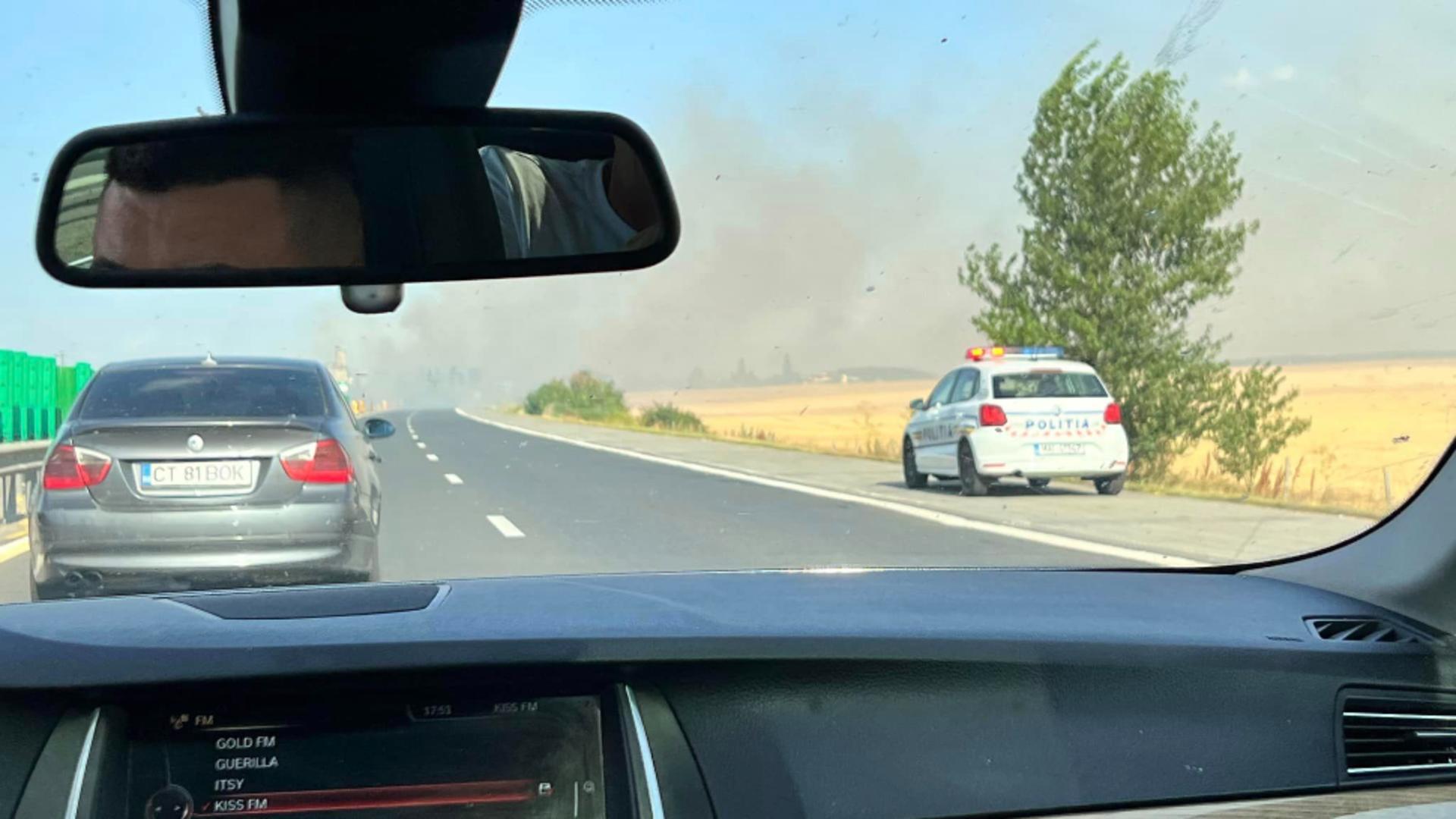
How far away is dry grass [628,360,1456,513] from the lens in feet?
11.5

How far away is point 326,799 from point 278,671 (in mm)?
278

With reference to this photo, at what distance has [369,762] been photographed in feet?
9.43

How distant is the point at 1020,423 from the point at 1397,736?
234 cm

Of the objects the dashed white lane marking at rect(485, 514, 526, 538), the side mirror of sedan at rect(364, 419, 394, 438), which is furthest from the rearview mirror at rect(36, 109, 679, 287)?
the dashed white lane marking at rect(485, 514, 526, 538)

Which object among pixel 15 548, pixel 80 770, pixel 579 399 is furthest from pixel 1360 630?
pixel 15 548

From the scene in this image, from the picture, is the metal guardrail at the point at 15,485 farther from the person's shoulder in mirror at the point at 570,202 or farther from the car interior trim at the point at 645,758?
the car interior trim at the point at 645,758

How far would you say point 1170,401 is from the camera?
4.38 meters

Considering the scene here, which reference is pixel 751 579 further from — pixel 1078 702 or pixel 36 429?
pixel 36 429

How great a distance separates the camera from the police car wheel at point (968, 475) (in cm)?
569

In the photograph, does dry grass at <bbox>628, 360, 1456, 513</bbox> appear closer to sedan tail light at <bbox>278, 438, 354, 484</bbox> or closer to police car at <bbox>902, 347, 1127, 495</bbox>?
police car at <bbox>902, 347, 1127, 495</bbox>

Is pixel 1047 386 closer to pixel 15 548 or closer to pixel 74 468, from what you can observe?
pixel 74 468

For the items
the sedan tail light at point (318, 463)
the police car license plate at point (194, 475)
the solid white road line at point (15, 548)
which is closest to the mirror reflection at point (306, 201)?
the police car license plate at point (194, 475)

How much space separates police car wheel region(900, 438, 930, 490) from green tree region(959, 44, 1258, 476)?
1753 millimetres

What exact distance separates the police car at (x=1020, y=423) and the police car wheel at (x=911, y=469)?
0.21 ft
